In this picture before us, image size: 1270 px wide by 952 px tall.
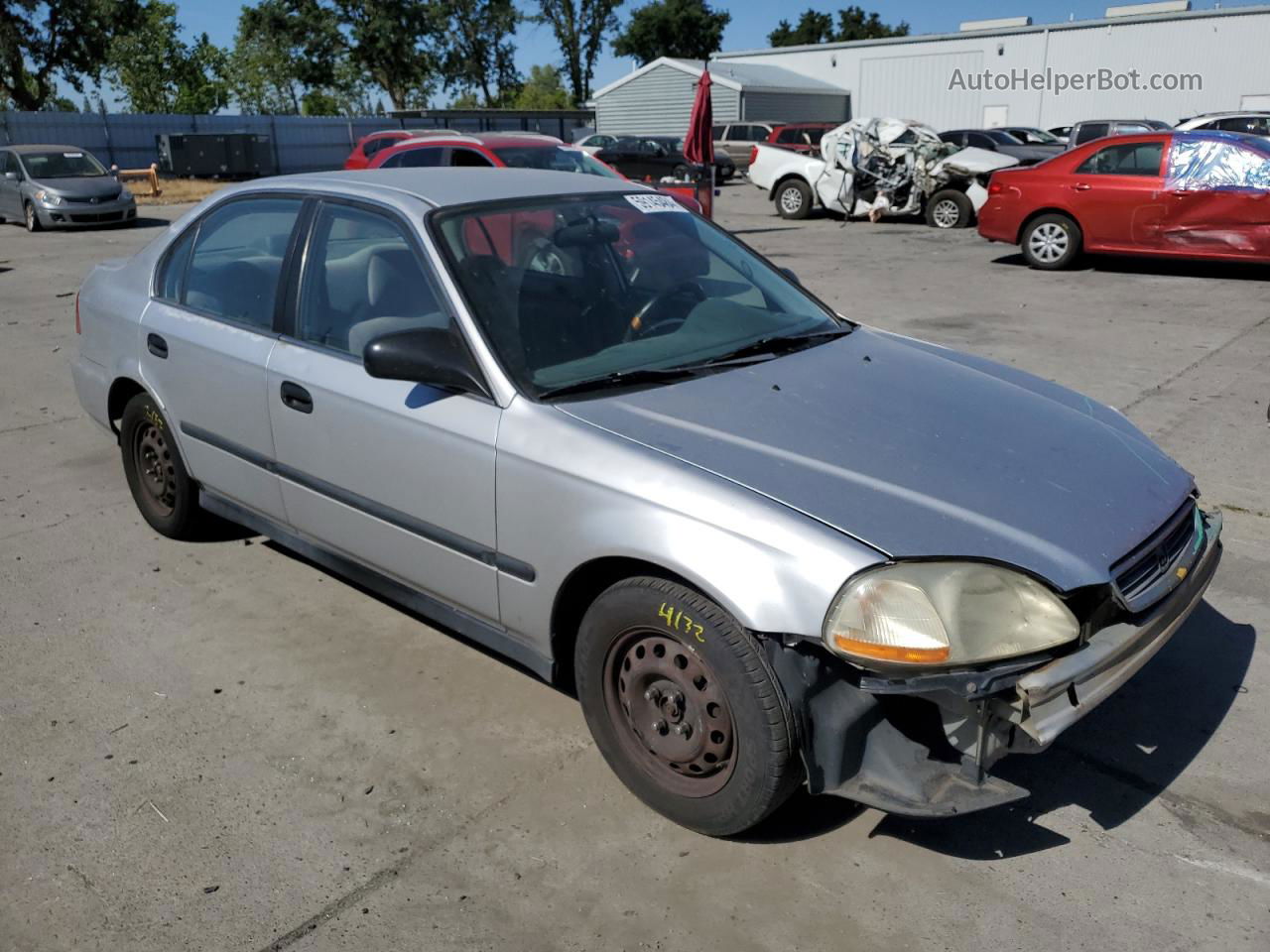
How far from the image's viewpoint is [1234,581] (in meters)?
4.43

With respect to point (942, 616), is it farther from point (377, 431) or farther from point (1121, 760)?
point (377, 431)

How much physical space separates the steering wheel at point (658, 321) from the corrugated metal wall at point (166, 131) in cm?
3332

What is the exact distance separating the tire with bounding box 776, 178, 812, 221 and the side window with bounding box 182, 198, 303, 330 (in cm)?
1662

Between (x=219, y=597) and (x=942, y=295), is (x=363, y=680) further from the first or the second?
(x=942, y=295)

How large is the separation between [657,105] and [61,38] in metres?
24.2

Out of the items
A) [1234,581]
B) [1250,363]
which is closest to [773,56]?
[1250,363]

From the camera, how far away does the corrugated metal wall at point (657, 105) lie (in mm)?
45719

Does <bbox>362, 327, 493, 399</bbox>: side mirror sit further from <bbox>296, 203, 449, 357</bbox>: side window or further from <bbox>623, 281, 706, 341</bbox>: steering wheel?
<bbox>623, 281, 706, 341</bbox>: steering wheel

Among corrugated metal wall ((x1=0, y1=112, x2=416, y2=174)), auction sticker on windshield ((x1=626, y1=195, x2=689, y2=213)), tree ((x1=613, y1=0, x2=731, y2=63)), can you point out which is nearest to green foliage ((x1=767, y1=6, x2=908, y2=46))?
tree ((x1=613, y1=0, x2=731, y2=63))

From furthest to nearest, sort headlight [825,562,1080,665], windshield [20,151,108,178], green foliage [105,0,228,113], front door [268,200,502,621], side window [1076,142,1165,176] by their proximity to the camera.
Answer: green foliage [105,0,228,113] < windshield [20,151,108,178] < side window [1076,142,1165,176] < front door [268,200,502,621] < headlight [825,562,1080,665]

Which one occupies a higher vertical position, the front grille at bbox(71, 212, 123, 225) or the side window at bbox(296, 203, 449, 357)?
the side window at bbox(296, 203, 449, 357)

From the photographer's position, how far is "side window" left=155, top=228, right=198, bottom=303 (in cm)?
450

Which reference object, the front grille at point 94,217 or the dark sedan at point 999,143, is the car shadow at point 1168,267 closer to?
the dark sedan at point 999,143

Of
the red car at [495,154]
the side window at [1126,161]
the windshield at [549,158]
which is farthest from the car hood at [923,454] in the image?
the side window at [1126,161]
